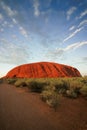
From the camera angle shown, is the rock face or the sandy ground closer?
the sandy ground

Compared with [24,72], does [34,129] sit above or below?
below

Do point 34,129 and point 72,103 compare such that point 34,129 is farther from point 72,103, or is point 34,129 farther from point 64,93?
point 64,93

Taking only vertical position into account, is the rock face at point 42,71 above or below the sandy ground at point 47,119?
above

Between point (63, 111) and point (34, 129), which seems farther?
point (63, 111)

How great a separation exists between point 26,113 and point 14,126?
1362mm

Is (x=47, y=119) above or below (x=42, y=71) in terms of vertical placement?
below

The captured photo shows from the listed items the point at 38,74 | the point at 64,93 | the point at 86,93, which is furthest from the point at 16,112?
the point at 38,74

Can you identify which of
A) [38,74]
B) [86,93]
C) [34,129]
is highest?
[38,74]

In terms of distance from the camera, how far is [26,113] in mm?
Answer: 5539

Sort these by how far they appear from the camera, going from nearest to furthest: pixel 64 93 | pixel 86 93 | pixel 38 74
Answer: pixel 86 93 → pixel 64 93 → pixel 38 74

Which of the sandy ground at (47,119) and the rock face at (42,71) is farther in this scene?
the rock face at (42,71)

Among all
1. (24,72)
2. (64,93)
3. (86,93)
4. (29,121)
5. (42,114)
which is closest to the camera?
(29,121)

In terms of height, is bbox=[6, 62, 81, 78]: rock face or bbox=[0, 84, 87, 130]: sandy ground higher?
bbox=[6, 62, 81, 78]: rock face

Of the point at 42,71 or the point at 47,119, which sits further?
the point at 42,71
